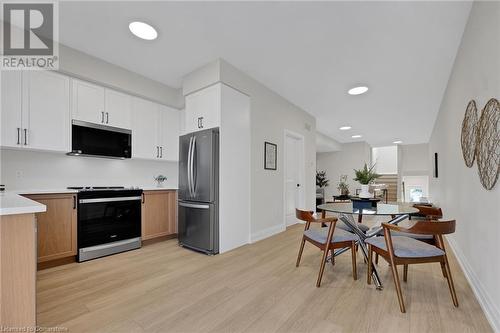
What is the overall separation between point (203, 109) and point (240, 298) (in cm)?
249

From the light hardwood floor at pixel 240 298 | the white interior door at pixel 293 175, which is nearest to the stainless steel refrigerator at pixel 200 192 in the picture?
the light hardwood floor at pixel 240 298

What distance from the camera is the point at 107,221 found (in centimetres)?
310

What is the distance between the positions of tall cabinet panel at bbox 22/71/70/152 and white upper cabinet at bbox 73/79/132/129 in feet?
0.40

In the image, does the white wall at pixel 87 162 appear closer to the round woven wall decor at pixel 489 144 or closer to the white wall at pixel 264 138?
the white wall at pixel 264 138

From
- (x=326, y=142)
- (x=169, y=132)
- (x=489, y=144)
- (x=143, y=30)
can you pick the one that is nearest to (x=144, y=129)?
(x=169, y=132)

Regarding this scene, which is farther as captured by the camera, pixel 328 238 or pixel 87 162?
pixel 87 162

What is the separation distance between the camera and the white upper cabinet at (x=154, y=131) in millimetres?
3645

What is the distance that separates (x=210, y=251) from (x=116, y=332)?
1.61 metres

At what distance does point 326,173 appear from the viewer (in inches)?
392

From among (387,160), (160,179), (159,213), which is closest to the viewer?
(159,213)

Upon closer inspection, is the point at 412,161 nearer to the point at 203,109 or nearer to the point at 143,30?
the point at 203,109

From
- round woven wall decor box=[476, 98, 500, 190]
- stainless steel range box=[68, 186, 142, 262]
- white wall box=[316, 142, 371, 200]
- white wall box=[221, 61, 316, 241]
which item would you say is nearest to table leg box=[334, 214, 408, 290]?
round woven wall decor box=[476, 98, 500, 190]

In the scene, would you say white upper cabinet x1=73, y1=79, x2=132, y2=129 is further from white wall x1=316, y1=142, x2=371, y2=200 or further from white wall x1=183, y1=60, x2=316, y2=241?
white wall x1=316, y1=142, x2=371, y2=200
